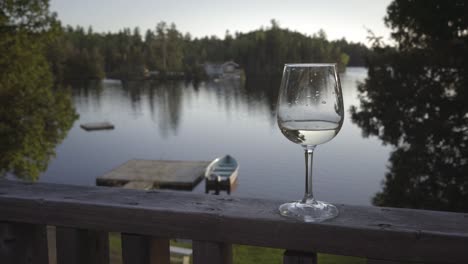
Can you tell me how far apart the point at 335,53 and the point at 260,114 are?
16445 mm

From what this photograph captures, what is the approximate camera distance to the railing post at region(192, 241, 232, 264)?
3.42ft

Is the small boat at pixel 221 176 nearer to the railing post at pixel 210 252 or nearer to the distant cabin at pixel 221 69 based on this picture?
the railing post at pixel 210 252

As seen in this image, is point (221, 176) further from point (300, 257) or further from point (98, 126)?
point (300, 257)

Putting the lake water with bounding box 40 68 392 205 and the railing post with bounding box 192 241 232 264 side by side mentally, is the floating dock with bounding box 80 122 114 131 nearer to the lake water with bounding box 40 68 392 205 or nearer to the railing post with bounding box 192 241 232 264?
the lake water with bounding box 40 68 392 205

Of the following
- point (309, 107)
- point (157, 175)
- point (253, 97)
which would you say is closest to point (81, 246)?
point (309, 107)

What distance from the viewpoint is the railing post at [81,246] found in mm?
1188

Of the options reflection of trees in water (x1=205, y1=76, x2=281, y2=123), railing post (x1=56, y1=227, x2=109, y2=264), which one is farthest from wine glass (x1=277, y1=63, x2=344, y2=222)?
reflection of trees in water (x1=205, y1=76, x2=281, y2=123)

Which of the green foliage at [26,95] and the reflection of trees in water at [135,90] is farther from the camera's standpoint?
the reflection of trees in water at [135,90]

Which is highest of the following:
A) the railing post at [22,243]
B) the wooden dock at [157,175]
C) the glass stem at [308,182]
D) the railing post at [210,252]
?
the glass stem at [308,182]

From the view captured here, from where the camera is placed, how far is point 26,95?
12055mm

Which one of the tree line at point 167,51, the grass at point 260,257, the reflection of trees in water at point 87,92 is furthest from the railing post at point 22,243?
the tree line at point 167,51

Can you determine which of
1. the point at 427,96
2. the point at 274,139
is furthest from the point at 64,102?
the point at 274,139

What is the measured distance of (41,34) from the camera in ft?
40.4

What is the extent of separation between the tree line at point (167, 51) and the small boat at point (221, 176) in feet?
127
